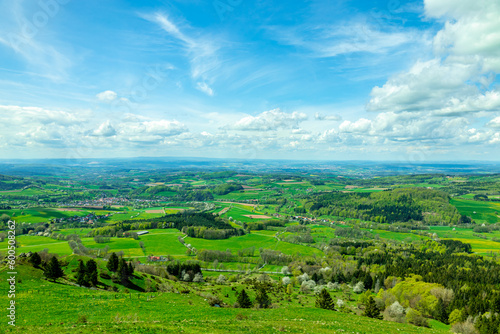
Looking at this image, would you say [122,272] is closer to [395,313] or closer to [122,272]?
[122,272]

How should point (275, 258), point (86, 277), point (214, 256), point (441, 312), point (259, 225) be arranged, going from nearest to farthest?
point (86, 277) < point (441, 312) < point (214, 256) < point (275, 258) < point (259, 225)

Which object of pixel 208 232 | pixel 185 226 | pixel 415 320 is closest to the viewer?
pixel 415 320

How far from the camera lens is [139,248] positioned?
426ft

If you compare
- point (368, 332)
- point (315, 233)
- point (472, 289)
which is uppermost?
point (368, 332)

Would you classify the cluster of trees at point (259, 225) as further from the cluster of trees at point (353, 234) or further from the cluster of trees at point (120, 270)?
the cluster of trees at point (120, 270)

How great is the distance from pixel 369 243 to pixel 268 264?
66266 millimetres

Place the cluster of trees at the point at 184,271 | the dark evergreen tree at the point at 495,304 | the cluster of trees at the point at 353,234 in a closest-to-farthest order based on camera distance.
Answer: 1. the dark evergreen tree at the point at 495,304
2. the cluster of trees at the point at 184,271
3. the cluster of trees at the point at 353,234

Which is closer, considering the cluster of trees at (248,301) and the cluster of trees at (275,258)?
the cluster of trees at (248,301)

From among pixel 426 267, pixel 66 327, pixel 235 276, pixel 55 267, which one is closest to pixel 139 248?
pixel 235 276

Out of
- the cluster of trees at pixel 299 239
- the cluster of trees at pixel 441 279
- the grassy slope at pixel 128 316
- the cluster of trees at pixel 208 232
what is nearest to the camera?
the grassy slope at pixel 128 316

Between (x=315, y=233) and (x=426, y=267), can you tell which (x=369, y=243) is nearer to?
(x=315, y=233)

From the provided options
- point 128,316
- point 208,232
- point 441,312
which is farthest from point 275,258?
point 128,316

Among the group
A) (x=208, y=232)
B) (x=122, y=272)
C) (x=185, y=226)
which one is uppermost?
(x=122, y=272)

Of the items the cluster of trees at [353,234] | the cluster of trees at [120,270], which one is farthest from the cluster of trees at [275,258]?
the cluster of trees at [120,270]
